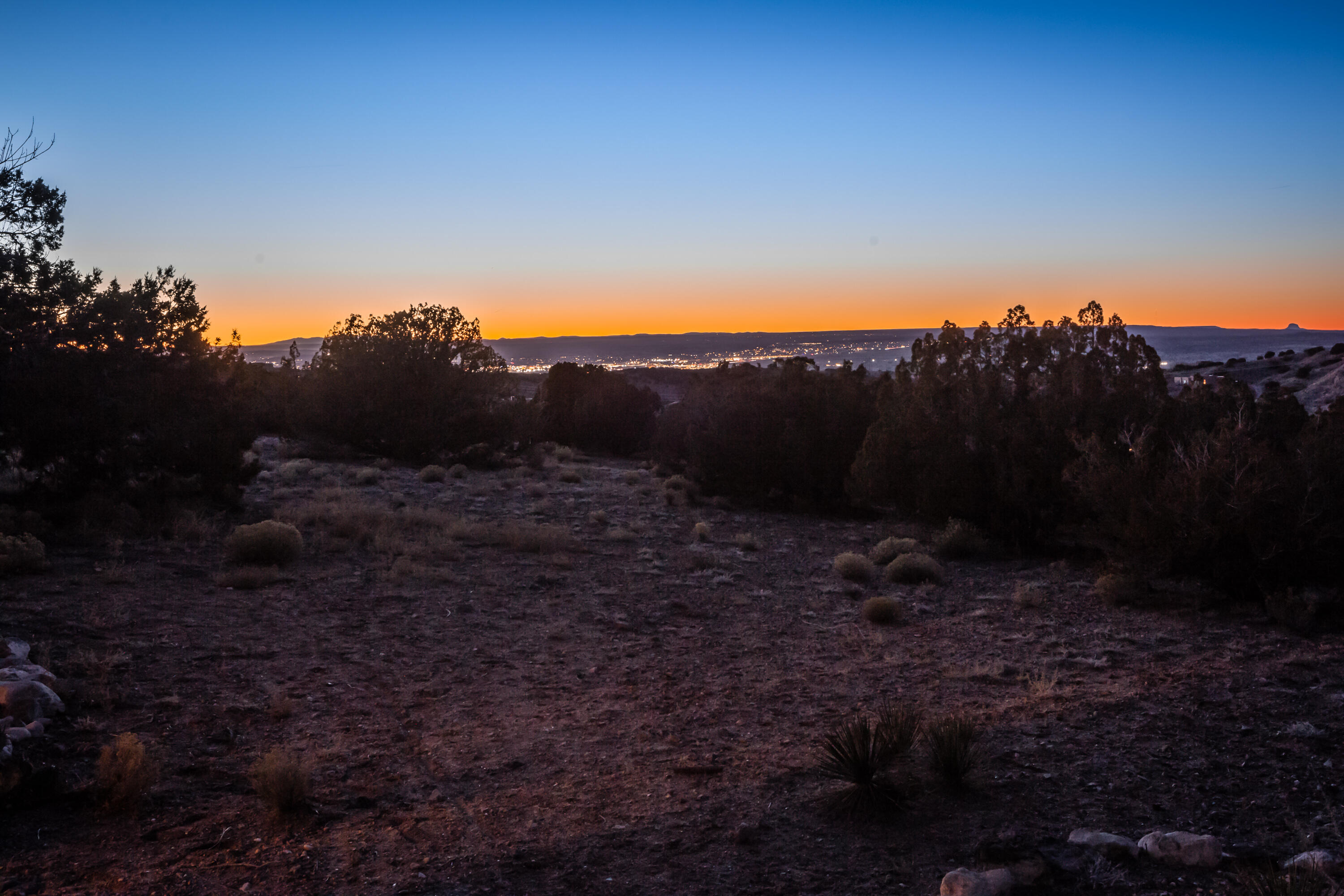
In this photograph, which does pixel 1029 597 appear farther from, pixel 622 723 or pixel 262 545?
pixel 262 545

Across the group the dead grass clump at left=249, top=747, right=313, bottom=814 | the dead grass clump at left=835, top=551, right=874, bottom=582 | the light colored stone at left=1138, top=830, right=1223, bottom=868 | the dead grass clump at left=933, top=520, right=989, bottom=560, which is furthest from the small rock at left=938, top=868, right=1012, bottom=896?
the dead grass clump at left=933, top=520, right=989, bottom=560

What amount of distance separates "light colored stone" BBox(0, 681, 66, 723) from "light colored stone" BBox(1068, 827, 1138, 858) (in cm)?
696

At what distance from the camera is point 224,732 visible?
666 centimetres

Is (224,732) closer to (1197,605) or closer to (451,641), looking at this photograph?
(451,641)

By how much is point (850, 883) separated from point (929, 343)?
1443cm

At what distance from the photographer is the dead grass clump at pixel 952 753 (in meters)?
5.30

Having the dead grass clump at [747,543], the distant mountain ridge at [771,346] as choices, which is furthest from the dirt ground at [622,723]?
the distant mountain ridge at [771,346]

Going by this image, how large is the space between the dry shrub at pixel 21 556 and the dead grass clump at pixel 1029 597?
12213 mm

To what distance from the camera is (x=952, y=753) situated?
5.34 metres

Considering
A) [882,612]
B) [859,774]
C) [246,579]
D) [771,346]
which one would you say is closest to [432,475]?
[246,579]

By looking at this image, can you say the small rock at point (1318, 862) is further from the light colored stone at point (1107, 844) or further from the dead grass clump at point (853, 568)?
the dead grass clump at point (853, 568)

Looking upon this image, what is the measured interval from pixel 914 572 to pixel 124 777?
404 inches

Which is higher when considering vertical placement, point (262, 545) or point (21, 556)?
point (21, 556)

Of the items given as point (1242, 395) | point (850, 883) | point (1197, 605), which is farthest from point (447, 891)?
point (1242, 395)
